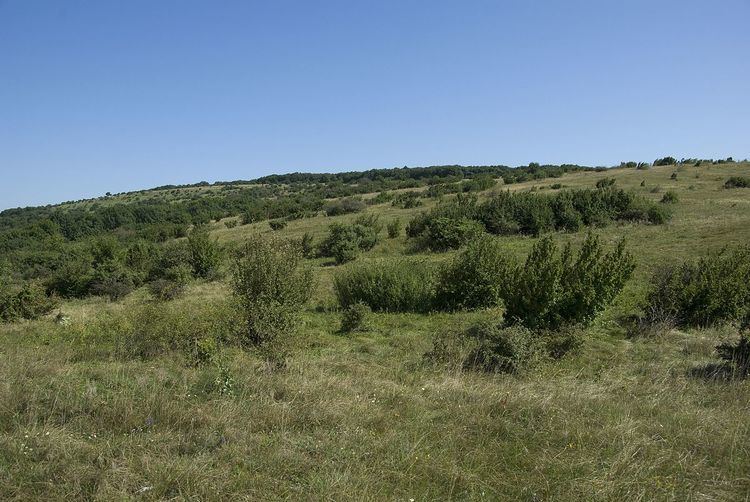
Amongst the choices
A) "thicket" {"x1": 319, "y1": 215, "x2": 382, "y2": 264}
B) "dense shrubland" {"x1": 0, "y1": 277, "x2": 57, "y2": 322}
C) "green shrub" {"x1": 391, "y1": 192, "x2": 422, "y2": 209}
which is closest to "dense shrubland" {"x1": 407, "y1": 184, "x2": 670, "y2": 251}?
"thicket" {"x1": 319, "y1": 215, "x2": 382, "y2": 264}

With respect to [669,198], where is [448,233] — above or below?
below

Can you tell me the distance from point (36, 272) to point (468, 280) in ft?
111

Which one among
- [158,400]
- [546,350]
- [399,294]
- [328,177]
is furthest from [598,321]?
[328,177]

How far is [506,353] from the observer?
7.68m

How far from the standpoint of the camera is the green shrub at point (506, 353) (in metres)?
7.40

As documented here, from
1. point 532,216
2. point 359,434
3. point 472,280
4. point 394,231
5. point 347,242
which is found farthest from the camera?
point 394,231

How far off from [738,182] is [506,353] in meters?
40.4

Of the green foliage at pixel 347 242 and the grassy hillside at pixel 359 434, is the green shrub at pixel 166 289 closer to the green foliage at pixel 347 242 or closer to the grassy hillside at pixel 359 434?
the green foliage at pixel 347 242

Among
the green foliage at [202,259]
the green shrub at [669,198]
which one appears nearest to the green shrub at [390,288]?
the green foliage at [202,259]

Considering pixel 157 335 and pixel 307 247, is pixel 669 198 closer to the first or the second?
pixel 307 247

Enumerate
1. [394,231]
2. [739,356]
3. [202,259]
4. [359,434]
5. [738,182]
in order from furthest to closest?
[738,182] < [394,231] < [202,259] < [739,356] < [359,434]

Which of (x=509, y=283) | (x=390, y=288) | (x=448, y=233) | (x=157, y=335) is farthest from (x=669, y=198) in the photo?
(x=157, y=335)

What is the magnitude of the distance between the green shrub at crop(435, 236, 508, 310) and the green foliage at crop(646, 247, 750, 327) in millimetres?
4315

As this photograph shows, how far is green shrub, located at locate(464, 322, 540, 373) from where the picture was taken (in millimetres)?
7402
